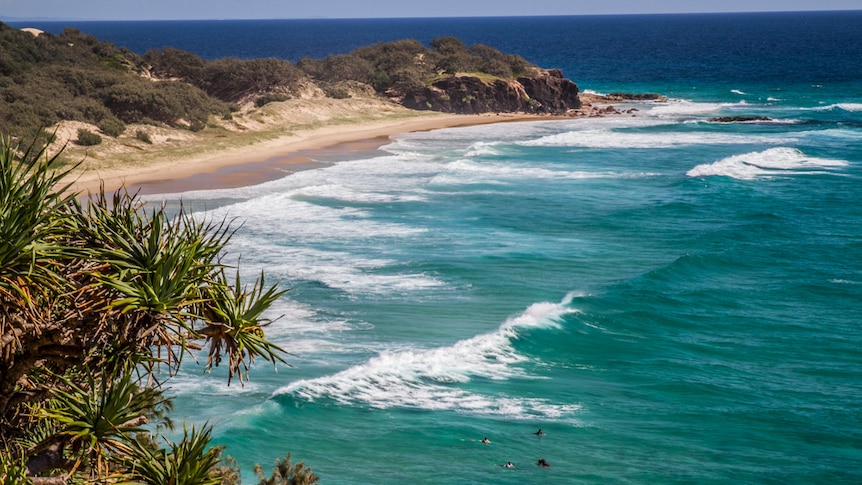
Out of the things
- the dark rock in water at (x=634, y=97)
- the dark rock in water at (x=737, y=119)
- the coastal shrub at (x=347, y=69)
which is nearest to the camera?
the dark rock in water at (x=737, y=119)

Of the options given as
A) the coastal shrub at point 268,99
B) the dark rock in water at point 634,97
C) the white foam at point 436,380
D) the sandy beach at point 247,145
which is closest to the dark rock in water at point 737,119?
the sandy beach at point 247,145

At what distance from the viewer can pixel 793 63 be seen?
5133 inches

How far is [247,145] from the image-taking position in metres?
48.0

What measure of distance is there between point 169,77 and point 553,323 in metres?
51.5

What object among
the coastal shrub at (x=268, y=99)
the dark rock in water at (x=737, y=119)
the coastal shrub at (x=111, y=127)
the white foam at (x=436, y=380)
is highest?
the coastal shrub at (x=268, y=99)

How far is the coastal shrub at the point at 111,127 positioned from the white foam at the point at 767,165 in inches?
1074

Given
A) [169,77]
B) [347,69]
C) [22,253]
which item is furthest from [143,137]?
[22,253]

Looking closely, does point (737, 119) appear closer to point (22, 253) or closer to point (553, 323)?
point (553, 323)

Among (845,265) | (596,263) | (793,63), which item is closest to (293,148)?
(596,263)

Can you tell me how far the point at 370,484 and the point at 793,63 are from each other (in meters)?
131

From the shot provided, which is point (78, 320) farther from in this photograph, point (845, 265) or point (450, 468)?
point (845, 265)

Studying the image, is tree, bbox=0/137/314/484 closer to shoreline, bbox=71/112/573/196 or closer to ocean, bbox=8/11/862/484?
ocean, bbox=8/11/862/484

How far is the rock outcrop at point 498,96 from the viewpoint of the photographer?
72.0 m

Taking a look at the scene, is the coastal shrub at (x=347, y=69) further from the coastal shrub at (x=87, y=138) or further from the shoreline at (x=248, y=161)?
the coastal shrub at (x=87, y=138)
